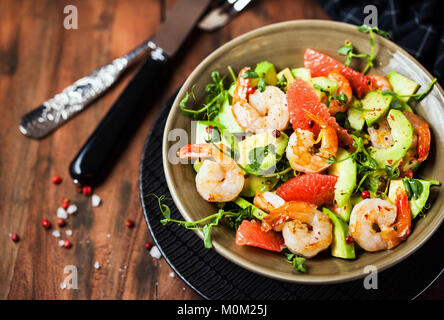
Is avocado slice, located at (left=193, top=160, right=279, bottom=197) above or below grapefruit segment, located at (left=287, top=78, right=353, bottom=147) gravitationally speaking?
below

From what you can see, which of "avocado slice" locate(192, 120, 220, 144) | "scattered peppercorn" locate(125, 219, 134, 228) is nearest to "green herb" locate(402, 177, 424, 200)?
"avocado slice" locate(192, 120, 220, 144)

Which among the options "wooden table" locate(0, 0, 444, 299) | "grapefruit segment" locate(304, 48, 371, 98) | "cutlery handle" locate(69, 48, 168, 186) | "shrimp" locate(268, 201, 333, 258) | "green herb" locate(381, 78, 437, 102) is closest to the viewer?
"shrimp" locate(268, 201, 333, 258)

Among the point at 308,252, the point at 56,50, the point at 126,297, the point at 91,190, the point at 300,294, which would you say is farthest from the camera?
the point at 56,50

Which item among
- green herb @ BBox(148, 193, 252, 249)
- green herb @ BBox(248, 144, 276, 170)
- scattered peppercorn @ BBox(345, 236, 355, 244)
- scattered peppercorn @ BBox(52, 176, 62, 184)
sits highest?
green herb @ BBox(248, 144, 276, 170)

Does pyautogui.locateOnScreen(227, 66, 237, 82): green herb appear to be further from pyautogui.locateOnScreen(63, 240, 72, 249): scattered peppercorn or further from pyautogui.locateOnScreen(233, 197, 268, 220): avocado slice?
pyautogui.locateOnScreen(63, 240, 72, 249): scattered peppercorn

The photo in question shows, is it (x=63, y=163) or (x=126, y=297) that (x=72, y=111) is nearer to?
(x=63, y=163)

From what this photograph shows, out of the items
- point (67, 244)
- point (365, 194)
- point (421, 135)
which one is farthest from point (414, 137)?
point (67, 244)
